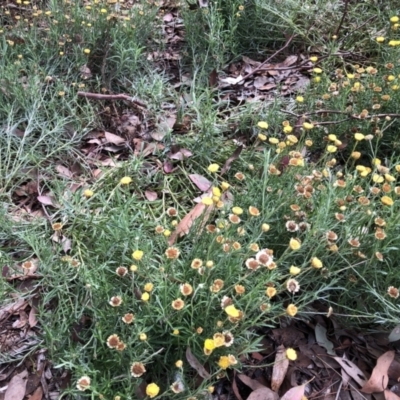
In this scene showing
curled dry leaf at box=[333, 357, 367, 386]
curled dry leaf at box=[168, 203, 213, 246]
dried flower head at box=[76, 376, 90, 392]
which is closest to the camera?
dried flower head at box=[76, 376, 90, 392]

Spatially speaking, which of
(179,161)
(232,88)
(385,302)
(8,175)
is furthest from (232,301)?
(232,88)

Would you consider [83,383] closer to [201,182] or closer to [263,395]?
[263,395]

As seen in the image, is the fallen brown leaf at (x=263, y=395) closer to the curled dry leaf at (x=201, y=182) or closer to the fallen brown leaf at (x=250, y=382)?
the fallen brown leaf at (x=250, y=382)

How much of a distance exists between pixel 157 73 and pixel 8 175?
1.35 m

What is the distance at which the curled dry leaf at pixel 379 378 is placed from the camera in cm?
186

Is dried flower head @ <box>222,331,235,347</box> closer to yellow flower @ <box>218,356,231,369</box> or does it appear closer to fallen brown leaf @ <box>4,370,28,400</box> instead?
yellow flower @ <box>218,356,231,369</box>

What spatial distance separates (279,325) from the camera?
201 centimetres

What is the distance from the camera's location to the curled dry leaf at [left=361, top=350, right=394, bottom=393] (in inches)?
73.3

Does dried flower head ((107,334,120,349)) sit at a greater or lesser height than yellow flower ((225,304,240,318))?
lesser

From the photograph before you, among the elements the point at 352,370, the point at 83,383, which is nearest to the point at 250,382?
the point at 352,370

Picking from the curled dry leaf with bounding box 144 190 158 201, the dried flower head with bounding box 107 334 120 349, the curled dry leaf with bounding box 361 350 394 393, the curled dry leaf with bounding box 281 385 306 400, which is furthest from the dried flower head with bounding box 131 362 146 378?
the curled dry leaf with bounding box 144 190 158 201

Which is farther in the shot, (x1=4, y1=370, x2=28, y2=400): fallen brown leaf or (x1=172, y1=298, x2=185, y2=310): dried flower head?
(x1=4, y1=370, x2=28, y2=400): fallen brown leaf

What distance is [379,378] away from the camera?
73.8 inches

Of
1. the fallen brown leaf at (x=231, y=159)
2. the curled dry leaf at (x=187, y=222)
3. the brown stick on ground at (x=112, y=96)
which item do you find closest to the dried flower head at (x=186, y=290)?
the curled dry leaf at (x=187, y=222)
